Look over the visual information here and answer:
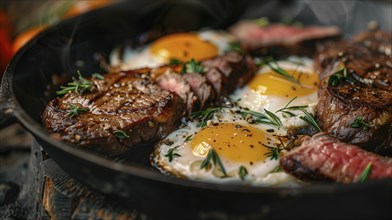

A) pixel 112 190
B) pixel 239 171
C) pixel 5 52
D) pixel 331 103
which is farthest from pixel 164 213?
pixel 5 52

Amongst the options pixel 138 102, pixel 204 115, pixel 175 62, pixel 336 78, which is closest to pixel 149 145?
pixel 138 102

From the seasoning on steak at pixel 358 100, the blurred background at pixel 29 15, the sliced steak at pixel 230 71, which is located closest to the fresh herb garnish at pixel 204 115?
the sliced steak at pixel 230 71

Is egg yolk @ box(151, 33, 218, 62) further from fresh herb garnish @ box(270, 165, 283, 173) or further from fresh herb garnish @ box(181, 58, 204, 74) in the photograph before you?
fresh herb garnish @ box(270, 165, 283, 173)

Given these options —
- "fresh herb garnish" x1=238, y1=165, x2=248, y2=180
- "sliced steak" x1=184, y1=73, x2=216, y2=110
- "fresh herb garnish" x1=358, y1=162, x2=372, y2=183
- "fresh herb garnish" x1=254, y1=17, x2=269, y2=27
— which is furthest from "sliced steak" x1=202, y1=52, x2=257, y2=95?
"fresh herb garnish" x1=358, y1=162, x2=372, y2=183

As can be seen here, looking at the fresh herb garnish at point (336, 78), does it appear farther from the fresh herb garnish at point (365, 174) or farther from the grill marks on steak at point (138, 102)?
the fresh herb garnish at point (365, 174)

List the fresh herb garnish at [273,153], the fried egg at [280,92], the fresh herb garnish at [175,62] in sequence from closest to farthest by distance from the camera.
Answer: the fresh herb garnish at [273,153] → the fried egg at [280,92] → the fresh herb garnish at [175,62]

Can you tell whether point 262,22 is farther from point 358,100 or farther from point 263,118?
point 358,100

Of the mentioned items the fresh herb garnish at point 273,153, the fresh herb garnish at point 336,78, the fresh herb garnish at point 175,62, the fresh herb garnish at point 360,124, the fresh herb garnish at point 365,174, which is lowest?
the fresh herb garnish at point 273,153
